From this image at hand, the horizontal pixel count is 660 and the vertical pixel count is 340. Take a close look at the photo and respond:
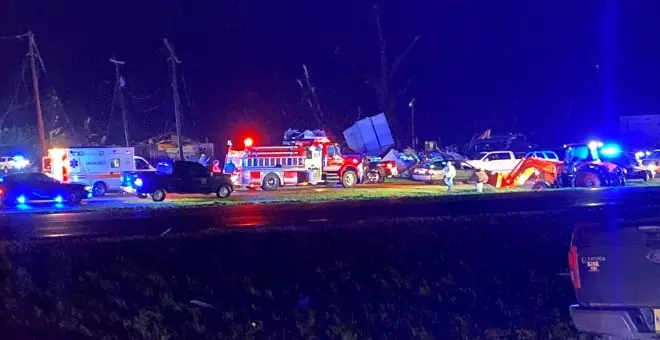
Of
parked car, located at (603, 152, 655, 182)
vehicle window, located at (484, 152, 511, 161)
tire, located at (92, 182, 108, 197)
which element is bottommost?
parked car, located at (603, 152, 655, 182)

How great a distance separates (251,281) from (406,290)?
→ 225 cm

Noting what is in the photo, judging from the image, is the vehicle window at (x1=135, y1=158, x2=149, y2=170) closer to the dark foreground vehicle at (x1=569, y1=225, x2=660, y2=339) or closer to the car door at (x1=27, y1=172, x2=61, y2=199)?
the car door at (x1=27, y1=172, x2=61, y2=199)

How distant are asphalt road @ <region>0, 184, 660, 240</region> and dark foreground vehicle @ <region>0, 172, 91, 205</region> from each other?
1.49 meters

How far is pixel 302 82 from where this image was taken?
233ft

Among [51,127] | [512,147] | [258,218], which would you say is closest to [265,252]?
[258,218]

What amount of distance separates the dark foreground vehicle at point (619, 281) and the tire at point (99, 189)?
99.6ft

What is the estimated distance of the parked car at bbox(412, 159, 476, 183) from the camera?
40.1m

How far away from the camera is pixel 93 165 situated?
34156 millimetres

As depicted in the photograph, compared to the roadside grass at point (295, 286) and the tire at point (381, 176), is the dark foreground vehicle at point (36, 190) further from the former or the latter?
the tire at point (381, 176)

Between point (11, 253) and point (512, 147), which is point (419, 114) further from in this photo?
point (11, 253)

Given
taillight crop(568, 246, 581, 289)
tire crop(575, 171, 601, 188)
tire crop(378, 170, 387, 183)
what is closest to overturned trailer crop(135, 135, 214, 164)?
tire crop(378, 170, 387, 183)

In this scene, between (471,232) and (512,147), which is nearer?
(471,232)

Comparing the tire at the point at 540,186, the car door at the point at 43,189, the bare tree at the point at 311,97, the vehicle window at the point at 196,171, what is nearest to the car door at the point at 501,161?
the tire at the point at 540,186

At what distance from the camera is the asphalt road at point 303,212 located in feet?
61.5
